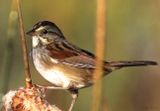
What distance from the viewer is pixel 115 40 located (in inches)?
360

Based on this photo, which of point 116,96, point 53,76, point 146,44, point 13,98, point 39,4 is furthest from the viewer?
point 39,4

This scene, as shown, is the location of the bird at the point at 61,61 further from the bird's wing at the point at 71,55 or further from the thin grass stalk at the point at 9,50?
the thin grass stalk at the point at 9,50

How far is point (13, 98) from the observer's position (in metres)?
5.03

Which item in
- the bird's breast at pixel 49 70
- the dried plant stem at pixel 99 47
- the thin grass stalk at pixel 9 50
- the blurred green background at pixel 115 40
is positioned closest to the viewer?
the dried plant stem at pixel 99 47

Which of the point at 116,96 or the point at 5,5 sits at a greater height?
the point at 5,5

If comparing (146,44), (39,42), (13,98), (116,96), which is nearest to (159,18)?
(146,44)

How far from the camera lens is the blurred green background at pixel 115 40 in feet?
26.9

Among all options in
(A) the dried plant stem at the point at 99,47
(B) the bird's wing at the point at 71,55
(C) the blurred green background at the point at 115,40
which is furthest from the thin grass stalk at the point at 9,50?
(C) the blurred green background at the point at 115,40

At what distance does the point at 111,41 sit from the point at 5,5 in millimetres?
1307

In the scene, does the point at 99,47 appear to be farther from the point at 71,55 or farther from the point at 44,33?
the point at 44,33

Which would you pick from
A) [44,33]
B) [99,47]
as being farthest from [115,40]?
[99,47]

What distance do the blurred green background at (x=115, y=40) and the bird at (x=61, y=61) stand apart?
138cm

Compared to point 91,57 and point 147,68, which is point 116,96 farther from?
point 91,57

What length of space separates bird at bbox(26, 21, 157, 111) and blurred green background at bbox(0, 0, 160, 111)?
1.38 meters
